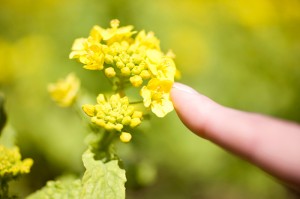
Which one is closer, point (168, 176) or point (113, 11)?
point (168, 176)

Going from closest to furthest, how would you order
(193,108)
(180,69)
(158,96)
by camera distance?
(193,108), (158,96), (180,69)

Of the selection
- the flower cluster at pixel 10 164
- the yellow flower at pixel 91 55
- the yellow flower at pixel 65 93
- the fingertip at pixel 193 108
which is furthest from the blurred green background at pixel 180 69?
the fingertip at pixel 193 108

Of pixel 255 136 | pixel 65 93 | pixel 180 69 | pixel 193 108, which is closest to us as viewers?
pixel 255 136

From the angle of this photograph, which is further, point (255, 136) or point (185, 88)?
point (185, 88)

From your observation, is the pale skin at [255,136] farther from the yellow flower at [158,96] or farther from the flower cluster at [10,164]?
the flower cluster at [10,164]

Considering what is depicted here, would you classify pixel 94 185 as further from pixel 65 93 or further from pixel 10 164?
pixel 65 93

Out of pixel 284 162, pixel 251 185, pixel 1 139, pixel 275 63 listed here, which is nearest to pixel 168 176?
pixel 251 185

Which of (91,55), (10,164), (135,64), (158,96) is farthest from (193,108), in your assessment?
(10,164)

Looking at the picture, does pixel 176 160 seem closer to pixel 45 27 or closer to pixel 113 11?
pixel 113 11
